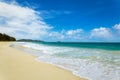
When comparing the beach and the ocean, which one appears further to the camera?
the ocean

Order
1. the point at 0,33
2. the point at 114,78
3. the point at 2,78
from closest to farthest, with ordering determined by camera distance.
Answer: the point at 2,78
the point at 114,78
the point at 0,33

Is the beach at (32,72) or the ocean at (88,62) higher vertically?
the ocean at (88,62)

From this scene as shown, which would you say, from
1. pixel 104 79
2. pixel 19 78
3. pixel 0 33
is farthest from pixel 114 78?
pixel 0 33

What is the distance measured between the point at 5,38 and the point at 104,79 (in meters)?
104

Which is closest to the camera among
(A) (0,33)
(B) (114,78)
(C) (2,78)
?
(C) (2,78)

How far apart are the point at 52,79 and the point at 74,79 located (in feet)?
2.68

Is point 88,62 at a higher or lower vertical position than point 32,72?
higher

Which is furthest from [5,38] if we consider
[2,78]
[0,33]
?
[2,78]

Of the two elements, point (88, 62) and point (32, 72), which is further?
point (88, 62)

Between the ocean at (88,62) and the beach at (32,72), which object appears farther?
the ocean at (88,62)

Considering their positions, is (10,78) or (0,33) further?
(0,33)

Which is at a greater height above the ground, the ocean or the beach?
the ocean

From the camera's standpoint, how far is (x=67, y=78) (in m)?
5.20

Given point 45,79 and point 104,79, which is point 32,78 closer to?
point 45,79
